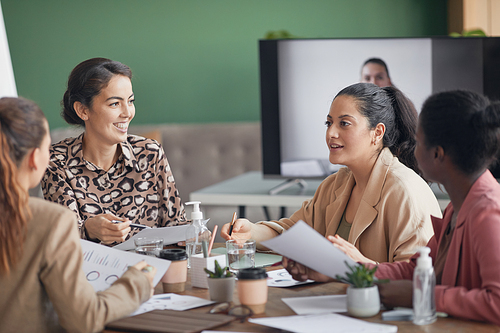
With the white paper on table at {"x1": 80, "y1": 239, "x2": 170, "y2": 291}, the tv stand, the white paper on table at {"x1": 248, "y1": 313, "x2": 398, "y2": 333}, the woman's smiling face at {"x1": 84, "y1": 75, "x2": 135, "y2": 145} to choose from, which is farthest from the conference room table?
the tv stand

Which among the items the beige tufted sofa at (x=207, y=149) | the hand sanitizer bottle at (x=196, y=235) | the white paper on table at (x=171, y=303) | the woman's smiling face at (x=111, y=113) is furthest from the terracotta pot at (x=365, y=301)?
the beige tufted sofa at (x=207, y=149)

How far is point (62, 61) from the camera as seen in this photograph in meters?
4.50

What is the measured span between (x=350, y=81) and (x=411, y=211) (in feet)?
6.28

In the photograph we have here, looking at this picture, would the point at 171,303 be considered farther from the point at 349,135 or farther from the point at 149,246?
the point at 349,135

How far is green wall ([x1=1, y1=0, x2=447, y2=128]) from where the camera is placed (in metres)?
4.29

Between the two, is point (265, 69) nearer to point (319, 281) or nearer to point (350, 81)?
point (350, 81)

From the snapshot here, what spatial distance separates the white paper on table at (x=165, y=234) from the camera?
151 cm

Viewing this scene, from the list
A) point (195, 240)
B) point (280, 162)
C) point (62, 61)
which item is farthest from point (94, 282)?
point (62, 61)

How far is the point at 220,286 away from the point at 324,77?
94.4 inches

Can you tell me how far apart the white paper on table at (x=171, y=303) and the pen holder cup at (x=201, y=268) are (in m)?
0.08

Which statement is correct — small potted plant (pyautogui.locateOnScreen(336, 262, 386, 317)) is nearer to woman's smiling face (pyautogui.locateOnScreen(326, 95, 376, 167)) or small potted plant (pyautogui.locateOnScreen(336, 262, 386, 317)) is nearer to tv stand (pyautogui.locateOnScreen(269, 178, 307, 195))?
woman's smiling face (pyautogui.locateOnScreen(326, 95, 376, 167))

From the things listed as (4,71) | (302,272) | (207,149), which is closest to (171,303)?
(302,272)

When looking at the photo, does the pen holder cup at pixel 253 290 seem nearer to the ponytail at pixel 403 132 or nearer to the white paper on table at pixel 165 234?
the white paper on table at pixel 165 234

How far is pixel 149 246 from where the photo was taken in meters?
1.42
